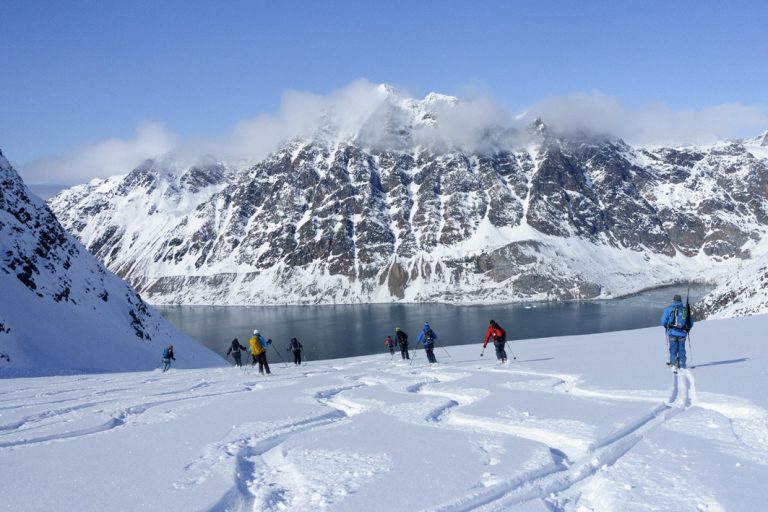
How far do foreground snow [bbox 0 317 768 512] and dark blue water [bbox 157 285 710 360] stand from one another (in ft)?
261

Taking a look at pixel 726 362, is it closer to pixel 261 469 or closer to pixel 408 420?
pixel 408 420

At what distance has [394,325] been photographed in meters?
141

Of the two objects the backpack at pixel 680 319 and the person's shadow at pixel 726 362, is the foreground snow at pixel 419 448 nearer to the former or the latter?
the person's shadow at pixel 726 362

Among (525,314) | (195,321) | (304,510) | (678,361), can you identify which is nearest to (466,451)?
(304,510)

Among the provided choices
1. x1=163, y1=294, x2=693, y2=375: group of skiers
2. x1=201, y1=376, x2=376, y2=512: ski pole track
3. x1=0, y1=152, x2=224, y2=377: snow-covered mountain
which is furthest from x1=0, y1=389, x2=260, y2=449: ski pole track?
x1=0, y1=152, x2=224, y2=377: snow-covered mountain

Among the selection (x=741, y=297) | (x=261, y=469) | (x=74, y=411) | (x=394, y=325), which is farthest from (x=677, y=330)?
(x=394, y=325)

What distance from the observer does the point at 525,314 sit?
16425cm

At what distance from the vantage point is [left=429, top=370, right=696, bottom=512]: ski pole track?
18.0 ft

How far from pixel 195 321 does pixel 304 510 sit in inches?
7054

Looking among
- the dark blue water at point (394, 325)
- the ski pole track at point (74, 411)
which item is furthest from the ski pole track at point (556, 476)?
the dark blue water at point (394, 325)

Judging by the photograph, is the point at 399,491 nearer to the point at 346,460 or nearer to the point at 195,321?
the point at 346,460

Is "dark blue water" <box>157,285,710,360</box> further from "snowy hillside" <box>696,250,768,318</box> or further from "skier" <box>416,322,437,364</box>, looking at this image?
"skier" <box>416,322,437,364</box>

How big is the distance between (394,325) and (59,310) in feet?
337

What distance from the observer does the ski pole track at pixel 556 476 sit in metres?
5.49
